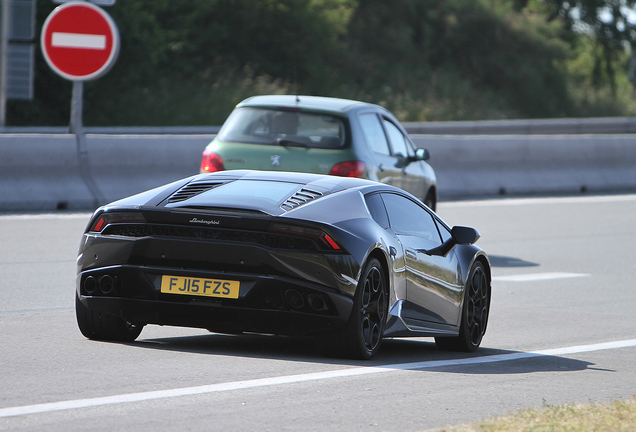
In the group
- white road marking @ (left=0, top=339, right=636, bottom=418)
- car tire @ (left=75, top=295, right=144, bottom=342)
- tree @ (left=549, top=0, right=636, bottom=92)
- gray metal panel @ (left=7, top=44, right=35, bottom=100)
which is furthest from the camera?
tree @ (left=549, top=0, right=636, bottom=92)

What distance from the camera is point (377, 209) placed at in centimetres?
782

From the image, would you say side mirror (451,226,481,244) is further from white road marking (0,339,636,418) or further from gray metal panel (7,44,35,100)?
gray metal panel (7,44,35,100)

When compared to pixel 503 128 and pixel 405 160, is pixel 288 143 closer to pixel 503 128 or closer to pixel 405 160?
pixel 405 160

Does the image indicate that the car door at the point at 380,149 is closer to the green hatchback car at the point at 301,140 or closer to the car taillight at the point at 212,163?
the green hatchback car at the point at 301,140

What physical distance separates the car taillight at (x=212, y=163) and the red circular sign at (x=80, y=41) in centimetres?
465

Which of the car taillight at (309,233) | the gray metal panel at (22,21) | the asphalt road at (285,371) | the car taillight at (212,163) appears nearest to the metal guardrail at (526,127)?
the gray metal panel at (22,21)

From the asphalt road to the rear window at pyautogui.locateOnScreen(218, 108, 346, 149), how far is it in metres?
2.22

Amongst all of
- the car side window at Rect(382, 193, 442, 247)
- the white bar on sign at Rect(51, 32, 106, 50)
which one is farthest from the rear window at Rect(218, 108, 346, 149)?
the white bar on sign at Rect(51, 32, 106, 50)

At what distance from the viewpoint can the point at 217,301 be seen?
281 inches

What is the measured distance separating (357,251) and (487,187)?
1646 centimetres

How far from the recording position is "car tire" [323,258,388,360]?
7137 millimetres

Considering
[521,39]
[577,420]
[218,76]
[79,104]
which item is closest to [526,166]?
[79,104]

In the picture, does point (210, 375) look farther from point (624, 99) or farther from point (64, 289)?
point (624, 99)

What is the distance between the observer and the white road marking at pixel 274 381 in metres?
5.55
